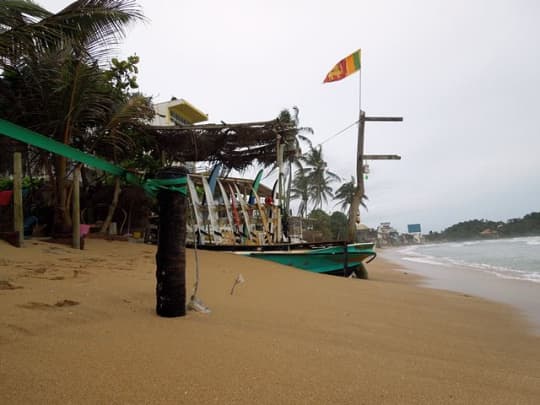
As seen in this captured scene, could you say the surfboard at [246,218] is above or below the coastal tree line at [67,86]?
below

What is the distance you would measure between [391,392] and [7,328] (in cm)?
204

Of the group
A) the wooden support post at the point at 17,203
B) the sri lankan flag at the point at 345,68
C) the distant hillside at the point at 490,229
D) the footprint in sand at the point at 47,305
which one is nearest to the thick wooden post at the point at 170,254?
the footprint in sand at the point at 47,305

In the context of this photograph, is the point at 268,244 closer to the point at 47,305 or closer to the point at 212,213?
the point at 212,213

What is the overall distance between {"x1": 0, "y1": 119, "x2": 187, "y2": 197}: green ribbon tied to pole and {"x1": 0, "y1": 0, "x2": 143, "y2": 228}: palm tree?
3741 mm

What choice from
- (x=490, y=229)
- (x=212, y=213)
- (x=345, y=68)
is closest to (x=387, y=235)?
(x=490, y=229)

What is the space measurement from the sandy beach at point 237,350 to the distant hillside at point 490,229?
99795 mm

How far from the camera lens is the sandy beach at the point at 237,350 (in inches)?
54.0

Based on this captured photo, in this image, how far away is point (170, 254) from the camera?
2297 mm

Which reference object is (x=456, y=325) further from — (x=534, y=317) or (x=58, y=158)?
(x=58, y=158)

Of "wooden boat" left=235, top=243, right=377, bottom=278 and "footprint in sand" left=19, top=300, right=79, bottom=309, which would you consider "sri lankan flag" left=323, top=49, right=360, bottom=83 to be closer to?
"wooden boat" left=235, top=243, right=377, bottom=278

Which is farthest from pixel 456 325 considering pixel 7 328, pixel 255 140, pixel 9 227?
pixel 9 227

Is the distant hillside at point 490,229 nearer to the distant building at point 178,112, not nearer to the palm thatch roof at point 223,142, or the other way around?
the distant building at point 178,112

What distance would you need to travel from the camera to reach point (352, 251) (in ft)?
26.4

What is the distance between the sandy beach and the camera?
4.50ft
